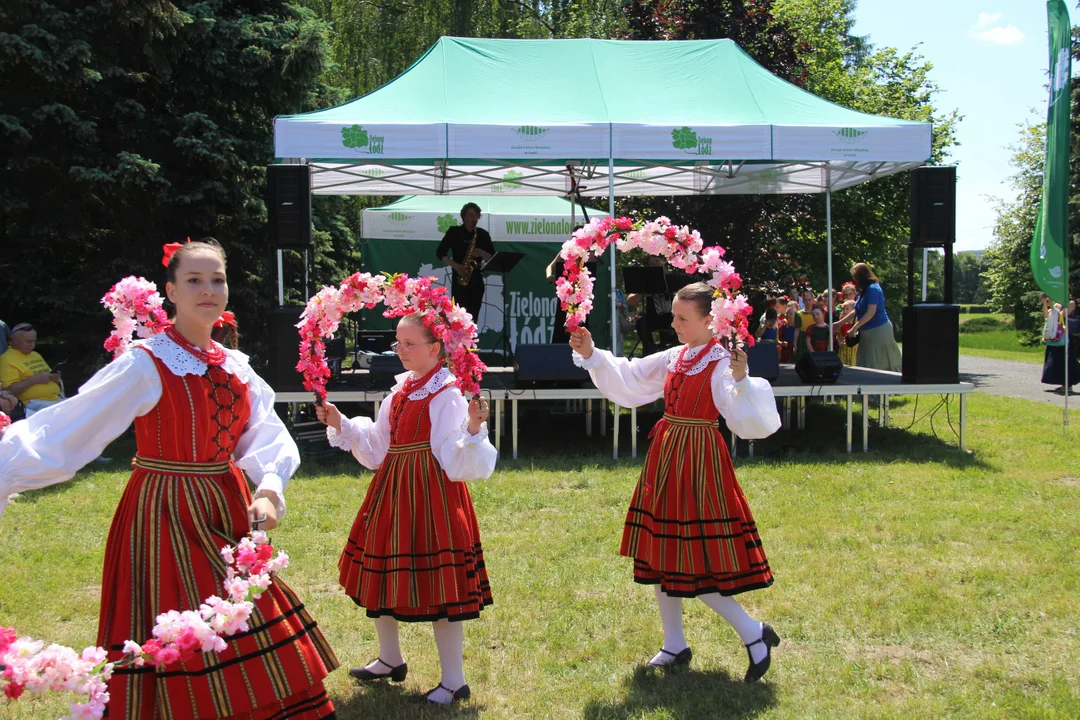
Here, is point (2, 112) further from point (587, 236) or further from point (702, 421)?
point (702, 421)

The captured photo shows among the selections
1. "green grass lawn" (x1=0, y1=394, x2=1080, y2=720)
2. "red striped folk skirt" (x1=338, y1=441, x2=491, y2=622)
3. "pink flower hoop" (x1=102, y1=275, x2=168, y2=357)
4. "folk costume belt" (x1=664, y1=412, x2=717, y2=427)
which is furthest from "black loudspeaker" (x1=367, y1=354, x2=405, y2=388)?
"pink flower hoop" (x1=102, y1=275, x2=168, y2=357)

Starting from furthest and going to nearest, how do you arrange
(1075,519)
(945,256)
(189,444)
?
(945,256) → (1075,519) → (189,444)

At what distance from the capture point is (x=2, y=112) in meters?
10.0

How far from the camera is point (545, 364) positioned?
860 cm

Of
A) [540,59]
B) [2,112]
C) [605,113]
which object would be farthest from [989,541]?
[2,112]

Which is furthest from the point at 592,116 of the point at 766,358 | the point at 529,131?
the point at 766,358

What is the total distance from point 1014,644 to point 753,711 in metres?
1.53

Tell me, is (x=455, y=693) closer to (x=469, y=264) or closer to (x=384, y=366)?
(x=384, y=366)

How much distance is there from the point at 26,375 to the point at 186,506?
6.66 metres

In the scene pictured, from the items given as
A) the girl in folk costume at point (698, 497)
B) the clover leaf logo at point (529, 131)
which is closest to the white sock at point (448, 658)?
the girl in folk costume at point (698, 497)

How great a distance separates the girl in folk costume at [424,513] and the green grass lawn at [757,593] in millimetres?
421

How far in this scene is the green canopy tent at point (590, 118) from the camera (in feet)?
27.5

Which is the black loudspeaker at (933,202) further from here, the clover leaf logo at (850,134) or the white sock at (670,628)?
the white sock at (670,628)

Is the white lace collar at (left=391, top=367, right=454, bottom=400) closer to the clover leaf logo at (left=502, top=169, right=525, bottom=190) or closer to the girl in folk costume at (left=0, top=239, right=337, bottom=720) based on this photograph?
the girl in folk costume at (left=0, top=239, right=337, bottom=720)
